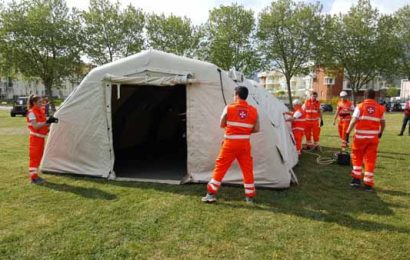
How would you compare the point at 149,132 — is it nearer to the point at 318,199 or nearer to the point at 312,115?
the point at 312,115

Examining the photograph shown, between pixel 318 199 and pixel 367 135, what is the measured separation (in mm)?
1497

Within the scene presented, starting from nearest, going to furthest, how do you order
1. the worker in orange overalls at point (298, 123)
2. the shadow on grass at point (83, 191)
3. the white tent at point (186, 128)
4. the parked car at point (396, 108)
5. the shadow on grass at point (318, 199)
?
the shadow on grass at point (318, 199), the shadow on grass at point (83, 191), the white tent at point (186, 128), the worker in orange overalls at point (298, 123), the parked car at point (396, 108)

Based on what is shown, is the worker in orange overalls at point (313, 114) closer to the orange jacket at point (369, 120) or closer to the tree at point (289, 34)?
the orange jacket at point (369, 120)

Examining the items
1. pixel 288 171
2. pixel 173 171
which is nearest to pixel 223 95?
pixel 288 171

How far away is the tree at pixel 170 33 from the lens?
Result: 4141 cm

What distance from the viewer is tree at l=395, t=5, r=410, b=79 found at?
43.9 m

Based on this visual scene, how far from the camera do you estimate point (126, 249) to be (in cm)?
405

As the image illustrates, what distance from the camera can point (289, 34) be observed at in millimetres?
42688

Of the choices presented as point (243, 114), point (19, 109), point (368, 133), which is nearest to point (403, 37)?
point (19, 109)

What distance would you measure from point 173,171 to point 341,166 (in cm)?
406

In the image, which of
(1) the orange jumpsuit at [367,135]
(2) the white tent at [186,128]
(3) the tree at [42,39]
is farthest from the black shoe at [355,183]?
(3) the tree at [42,39]

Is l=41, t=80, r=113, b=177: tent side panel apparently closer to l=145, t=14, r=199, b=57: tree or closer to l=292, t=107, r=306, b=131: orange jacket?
l=292, t=107, r=306, b=131: orange jacket

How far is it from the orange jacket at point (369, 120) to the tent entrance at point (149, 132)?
11.5 feet

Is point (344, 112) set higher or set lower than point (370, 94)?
lower
